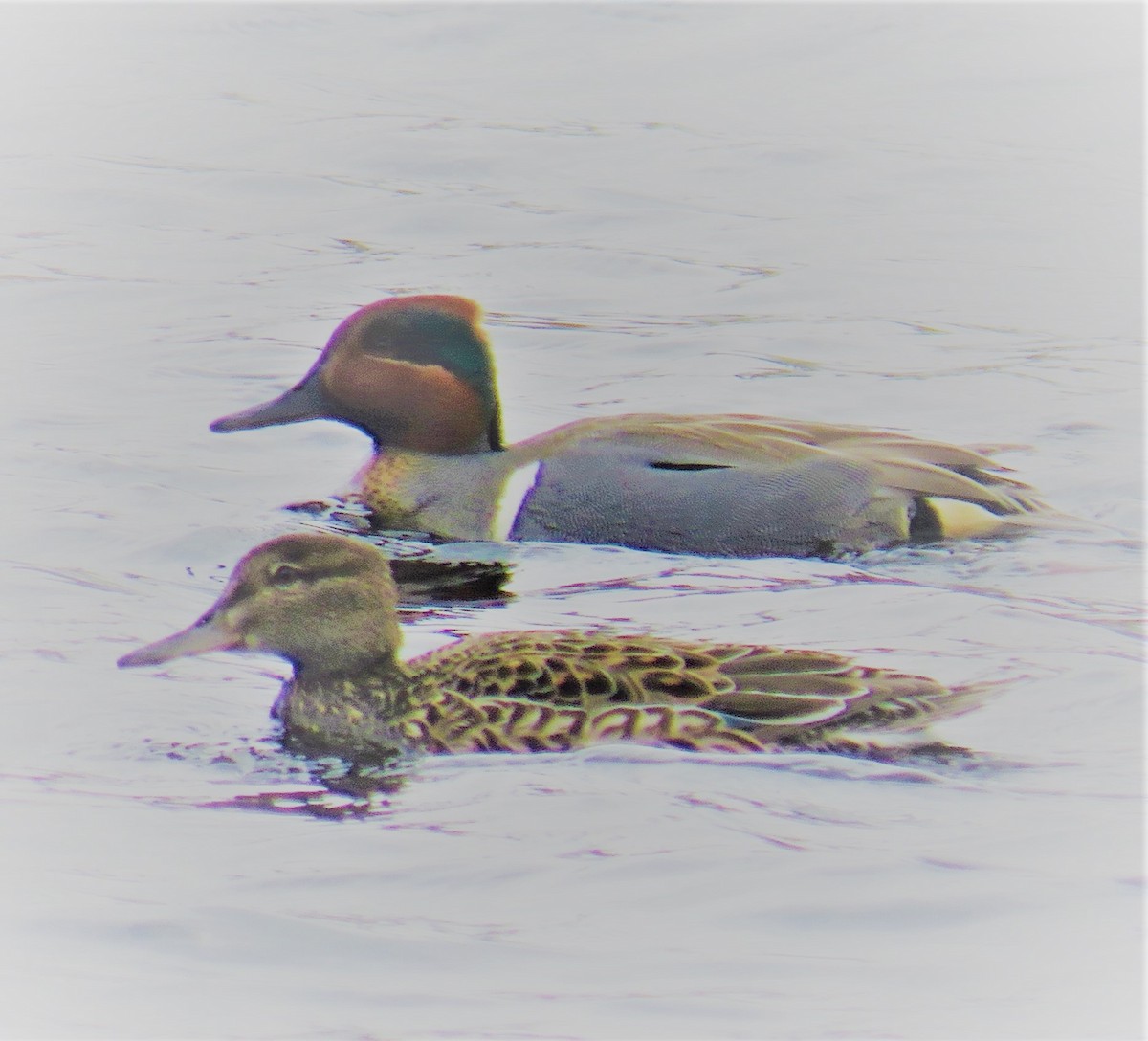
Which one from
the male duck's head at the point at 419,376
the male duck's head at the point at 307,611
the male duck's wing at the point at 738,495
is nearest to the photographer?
the male duck's head at the point at 307,611

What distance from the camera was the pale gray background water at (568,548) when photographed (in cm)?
457

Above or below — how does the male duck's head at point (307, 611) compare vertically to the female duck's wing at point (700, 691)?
above

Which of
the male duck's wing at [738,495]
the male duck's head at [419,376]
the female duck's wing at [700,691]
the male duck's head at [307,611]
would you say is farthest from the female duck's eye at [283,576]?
the male duck's head at [419,376]

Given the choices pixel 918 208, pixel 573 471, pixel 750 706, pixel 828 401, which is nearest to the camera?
pixel 750 706

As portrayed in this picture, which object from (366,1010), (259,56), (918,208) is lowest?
(366,1010)

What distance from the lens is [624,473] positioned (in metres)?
8.01

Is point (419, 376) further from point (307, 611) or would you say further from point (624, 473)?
point (307, 611)

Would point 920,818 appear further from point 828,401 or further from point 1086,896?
point 828,401

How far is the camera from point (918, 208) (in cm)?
1442

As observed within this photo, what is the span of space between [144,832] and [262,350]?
21.5 feet

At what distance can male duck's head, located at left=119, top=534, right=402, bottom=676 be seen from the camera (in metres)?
5.85

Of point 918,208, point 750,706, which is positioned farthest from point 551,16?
point 750,706

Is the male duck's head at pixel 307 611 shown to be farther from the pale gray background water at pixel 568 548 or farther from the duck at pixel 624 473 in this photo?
the duck at pixel 624 473

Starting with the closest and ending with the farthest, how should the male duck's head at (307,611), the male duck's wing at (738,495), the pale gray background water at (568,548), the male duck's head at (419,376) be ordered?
the pale gray background water at (568,548)
the male duck's head at (307,611)
the male duck's wing at (738,495)
the male duck's head at (419,376)
